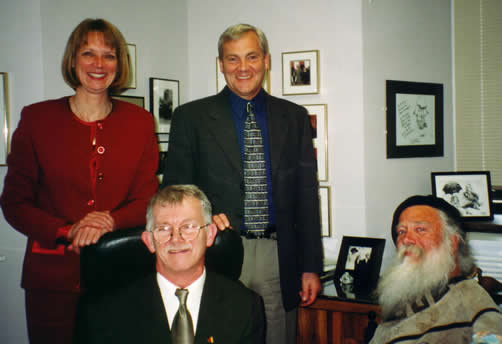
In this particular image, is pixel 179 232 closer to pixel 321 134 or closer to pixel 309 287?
pixel 309 287

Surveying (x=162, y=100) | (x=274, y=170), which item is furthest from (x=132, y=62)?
(x=274, y=170)

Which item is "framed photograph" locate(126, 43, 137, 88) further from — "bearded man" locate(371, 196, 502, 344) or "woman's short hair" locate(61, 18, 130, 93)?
"bearded man" locate(371, 196, 502, 344)

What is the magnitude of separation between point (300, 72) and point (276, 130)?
47.1 inches

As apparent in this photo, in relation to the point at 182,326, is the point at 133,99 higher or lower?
higher

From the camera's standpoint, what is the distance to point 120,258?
4.57 ft

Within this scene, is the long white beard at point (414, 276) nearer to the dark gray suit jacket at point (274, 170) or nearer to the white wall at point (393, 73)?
the dark gray suit jacket at point (274, 170)

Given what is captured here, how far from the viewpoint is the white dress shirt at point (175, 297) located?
1.43 metres

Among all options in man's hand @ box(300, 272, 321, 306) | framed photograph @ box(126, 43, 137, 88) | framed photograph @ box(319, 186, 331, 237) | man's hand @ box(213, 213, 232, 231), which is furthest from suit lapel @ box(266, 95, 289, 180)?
framed photograph @ box(126, 43, 137, 88)

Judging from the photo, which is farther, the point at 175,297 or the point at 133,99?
the point at 133,99

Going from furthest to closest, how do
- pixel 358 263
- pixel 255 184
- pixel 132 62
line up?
pixel 132 62 < pixel 358 263 < pixel 255 184

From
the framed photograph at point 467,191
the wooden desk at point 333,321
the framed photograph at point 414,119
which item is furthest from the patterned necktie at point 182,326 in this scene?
the framed photograph at point 467,191

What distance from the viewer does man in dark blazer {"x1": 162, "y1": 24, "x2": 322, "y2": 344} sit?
80.0 inches

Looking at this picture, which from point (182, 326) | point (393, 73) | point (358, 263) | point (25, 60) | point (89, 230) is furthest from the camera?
point (393, 73)

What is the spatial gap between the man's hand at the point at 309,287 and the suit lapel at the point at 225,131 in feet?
1.92
